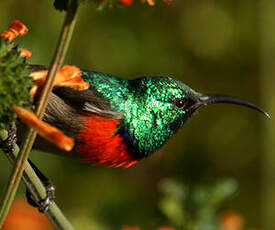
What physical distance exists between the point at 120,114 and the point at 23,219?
2.95 ft

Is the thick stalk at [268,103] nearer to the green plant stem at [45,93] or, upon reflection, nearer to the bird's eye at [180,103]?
the bird's eye at [180,103]

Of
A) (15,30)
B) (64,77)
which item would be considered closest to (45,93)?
(64,77)

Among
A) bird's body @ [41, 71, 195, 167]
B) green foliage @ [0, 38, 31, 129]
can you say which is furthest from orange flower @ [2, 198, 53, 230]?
green foliage @ [0, 38, 31, 129]

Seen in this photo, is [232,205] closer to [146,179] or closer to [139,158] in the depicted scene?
[146,179]

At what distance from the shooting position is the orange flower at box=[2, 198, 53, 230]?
2.88 metres

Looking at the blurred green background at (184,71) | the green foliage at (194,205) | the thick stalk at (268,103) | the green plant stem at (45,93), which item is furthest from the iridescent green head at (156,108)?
the thick stalk at (268,103)

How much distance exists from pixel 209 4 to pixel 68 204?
6.72ft

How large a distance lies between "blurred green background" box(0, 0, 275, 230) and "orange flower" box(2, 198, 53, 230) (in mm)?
644

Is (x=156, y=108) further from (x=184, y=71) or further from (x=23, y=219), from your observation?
(x=184, y=71)

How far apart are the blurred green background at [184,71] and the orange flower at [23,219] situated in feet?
2.11

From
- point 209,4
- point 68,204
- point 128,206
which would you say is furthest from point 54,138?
point 209,4

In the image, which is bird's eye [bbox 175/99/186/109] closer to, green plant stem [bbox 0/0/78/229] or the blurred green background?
the blurred green background

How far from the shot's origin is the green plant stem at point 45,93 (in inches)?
41.4

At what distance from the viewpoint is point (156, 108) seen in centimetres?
251
